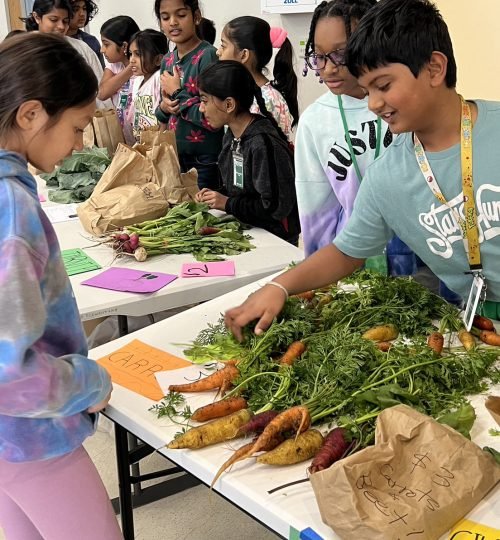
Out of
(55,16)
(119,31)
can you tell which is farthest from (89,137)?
(119,31)

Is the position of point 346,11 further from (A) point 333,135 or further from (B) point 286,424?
(B) point 286,424

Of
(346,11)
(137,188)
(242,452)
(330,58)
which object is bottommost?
(242,452)

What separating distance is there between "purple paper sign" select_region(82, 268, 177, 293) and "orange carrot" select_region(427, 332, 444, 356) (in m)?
1.00

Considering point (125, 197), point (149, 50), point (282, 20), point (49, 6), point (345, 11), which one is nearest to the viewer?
point (345, 11)

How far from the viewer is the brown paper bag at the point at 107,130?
3.68 meters

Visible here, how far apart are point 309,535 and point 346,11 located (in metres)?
1.59

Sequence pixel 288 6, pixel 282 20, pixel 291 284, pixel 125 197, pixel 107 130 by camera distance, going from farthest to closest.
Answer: pixel 282 20 → pixel 288 6 → pixel 107 130 → pixel 125 197 → pixel 291 284

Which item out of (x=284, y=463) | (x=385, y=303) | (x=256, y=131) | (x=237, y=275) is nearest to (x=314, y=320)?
(x=385, y=303)

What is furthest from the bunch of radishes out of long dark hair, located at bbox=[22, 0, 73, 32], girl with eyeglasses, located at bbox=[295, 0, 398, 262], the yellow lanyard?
long dark hair, located at bbox=[22, 0, 73, 32]

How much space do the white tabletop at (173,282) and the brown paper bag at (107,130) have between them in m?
0.94

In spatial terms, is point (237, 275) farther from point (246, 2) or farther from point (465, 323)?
point (246, 2)

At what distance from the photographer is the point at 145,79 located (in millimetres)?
4254

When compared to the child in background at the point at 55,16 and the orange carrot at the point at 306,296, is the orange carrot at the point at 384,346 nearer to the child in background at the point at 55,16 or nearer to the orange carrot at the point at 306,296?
the orange carrot at the point at 306,296

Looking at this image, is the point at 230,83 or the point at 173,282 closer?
the point at 173,282
